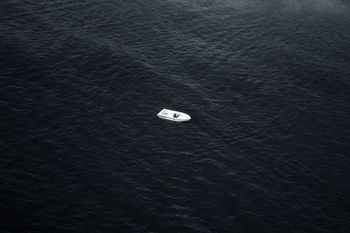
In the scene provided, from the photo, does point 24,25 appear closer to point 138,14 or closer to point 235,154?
point 138,14

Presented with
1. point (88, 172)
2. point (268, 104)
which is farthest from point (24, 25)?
point (268, 104)

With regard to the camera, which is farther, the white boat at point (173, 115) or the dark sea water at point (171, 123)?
the white boat at point (173, 115)

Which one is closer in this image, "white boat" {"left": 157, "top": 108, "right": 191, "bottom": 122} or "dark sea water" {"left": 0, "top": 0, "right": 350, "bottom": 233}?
"dark sea water" {"left": 0, "top": 0, "right": 350, "bottom": 233}

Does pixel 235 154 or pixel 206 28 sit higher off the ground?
pixel 206 28
